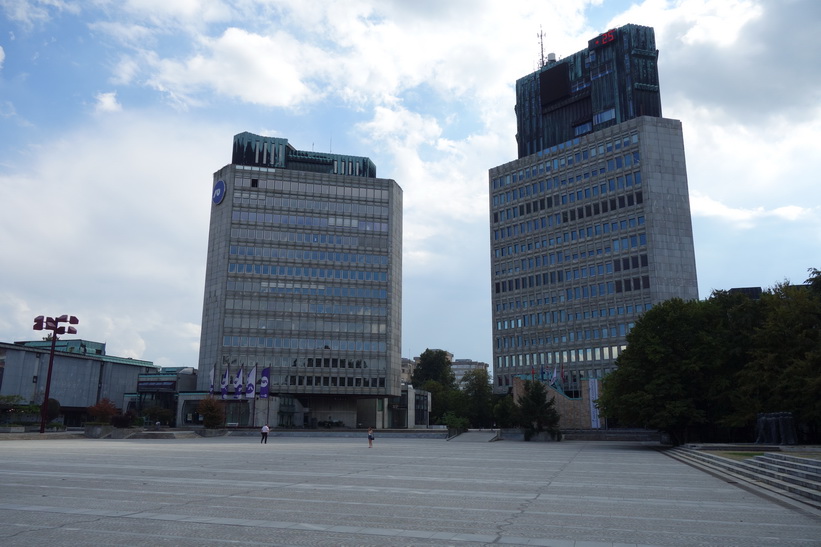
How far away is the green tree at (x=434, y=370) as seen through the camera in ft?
542

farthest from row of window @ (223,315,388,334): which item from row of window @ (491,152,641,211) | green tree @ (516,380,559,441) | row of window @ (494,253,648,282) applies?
green tree @ (516,380,559,441)

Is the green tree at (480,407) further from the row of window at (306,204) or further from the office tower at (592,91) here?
the office tower at (592,91)

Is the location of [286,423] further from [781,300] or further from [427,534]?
[427,534]

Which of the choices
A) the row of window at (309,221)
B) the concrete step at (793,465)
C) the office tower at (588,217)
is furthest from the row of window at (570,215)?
the concrete step at (793,465)

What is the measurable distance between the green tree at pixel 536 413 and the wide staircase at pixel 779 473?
34.2 meters

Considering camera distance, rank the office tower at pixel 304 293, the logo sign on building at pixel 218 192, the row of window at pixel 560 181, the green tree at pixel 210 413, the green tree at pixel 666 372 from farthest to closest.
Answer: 1. the logo sign on building at pixel 218 192
2. the office tower at pixel 304 293
3. the row of window at pixel 560 181
4. the green tree at pixel 210 413
5. the green tree at pixel 666 372

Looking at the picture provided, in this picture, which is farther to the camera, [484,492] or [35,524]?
[484,492]

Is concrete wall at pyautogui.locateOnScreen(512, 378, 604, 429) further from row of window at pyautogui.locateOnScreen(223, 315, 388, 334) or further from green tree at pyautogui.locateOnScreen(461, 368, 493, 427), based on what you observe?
row of window at pyautogui.locateOnScreen(223, 315, 388, 334)

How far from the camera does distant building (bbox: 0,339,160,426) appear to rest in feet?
330

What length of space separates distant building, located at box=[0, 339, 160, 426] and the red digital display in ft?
367

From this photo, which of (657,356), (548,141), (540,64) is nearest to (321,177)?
(548,141)

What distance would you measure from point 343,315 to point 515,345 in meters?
32.0

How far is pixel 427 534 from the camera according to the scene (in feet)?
37.7

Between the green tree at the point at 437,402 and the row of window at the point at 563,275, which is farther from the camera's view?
the green tree at the point at 437,402
